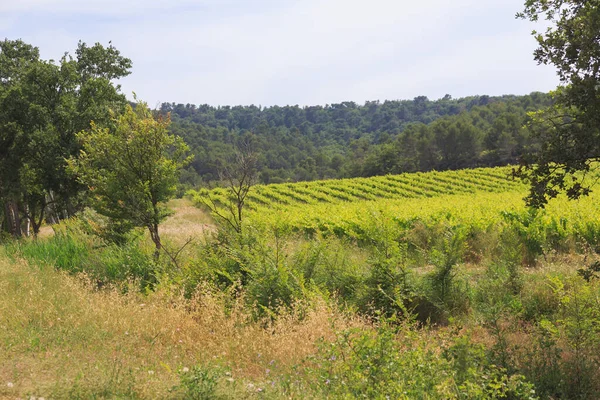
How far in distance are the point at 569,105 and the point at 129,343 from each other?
6.23 meters

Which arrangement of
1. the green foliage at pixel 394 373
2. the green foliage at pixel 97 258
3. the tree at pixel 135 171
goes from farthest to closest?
the tree at pixel 135 171, the green foliage at pixel 97 258, the green foliage at pixel 394 373

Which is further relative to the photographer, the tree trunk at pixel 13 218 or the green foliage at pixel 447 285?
the tree trunk at pixel 13 218

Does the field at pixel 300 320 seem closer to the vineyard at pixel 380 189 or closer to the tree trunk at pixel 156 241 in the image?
the tree trunk at pixel 156 241

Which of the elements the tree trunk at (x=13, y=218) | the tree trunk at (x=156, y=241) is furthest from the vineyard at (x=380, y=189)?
the tree trunk at (x=156, y=241)

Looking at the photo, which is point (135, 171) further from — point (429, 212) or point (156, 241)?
Result: point (429, 212)

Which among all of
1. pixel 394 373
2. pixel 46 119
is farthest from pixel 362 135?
pixel 394 373

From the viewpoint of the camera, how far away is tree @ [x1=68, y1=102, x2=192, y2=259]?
1073cm

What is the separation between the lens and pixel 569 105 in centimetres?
585

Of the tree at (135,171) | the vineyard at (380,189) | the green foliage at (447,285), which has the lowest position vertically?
the vineyard at (380,189)

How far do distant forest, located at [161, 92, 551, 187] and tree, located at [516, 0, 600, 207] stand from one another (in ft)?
19.0

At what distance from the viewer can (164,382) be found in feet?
15.4

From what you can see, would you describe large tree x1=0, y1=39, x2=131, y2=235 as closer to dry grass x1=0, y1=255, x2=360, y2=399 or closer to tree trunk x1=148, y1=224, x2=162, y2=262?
tree trunk x1=148, y1=224, x2=162, y2=262

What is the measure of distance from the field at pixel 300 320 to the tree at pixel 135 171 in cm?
99

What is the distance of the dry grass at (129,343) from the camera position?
4.70 meters
